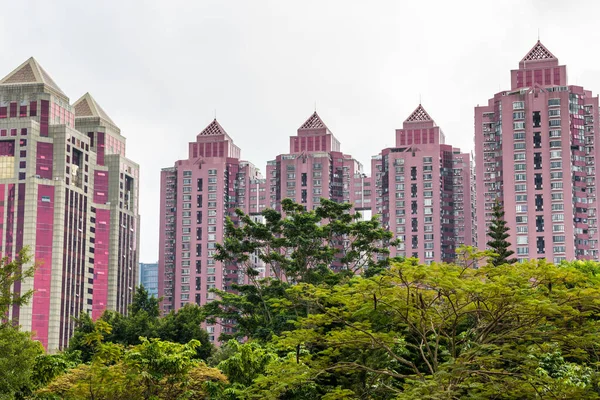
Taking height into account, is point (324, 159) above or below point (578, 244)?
above

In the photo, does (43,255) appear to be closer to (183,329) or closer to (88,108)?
(88,108)

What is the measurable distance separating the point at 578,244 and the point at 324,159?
39207mm

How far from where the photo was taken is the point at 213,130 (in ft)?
469

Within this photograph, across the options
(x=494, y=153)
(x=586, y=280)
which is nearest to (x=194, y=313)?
(x=586, y=280)

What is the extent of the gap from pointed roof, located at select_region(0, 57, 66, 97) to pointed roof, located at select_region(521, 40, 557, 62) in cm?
6643

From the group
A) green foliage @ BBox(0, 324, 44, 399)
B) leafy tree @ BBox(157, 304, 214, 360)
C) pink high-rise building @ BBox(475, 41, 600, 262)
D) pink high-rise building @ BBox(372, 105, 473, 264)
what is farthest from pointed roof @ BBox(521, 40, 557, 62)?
green foliage @ BBox(0, 324, 44, 399)

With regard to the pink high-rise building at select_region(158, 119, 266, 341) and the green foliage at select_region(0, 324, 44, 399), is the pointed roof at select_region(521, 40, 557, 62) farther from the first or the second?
the green foliage at select_region(0, 324, 44, 399)

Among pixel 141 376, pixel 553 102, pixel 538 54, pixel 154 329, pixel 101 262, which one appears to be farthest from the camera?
pixel 101 262

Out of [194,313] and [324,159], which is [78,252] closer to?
[324,159]

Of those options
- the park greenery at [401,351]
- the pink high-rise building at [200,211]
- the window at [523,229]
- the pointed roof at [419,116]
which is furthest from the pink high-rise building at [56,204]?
the park greenery at [401,351]

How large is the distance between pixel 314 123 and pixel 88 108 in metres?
37.9

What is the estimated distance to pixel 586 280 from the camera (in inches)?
959

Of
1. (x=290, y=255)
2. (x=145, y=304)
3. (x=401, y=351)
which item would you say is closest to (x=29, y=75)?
(x=145, y=304)

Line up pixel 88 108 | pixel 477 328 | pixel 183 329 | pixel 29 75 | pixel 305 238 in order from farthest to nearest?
1. pixel 88 108
2. pixel 29 75
3. pixel 183 329
4. pixel 305 238
5. pixel 477 328
